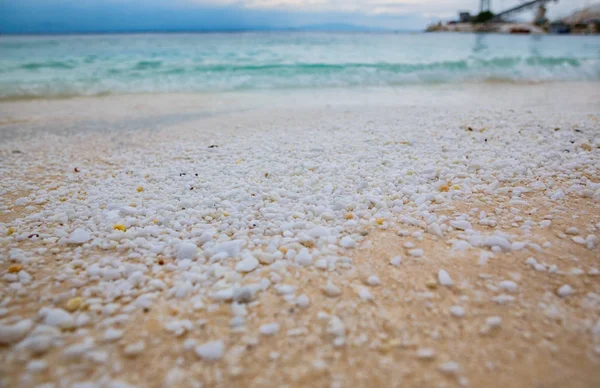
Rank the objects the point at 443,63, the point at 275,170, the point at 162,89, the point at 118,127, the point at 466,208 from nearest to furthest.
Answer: the point at 466,208, the point at 275,170, the point at 118,127, the point at 162,89, the point at 443,63

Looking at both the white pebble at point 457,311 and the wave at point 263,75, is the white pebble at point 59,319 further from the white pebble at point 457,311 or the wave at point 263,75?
the wave at point 263,75

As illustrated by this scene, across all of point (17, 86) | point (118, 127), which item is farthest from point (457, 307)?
point (17, 86)

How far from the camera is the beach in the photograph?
1.59 metres

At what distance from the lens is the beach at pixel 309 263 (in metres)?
1.59

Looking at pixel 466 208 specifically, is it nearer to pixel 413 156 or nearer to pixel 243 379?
pixel 413 156

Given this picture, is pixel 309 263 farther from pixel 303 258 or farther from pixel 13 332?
pixel 13 332

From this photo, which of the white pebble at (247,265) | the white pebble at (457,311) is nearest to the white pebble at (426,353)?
the white pebble at (457,311)

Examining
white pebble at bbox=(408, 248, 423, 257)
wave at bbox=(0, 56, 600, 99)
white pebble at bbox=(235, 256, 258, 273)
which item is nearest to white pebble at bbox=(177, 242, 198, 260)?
white pebble at bbox=(235, 256, 258, 273)

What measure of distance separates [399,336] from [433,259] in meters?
0.73

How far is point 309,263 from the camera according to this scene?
2.26m

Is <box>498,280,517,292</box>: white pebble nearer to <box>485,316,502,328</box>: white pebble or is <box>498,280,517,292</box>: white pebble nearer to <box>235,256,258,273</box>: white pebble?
<box>485,316,502,328</box>: white pebble

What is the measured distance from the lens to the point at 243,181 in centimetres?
359

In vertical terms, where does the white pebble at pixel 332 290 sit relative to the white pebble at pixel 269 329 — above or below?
above

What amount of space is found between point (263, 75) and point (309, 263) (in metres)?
12.0
